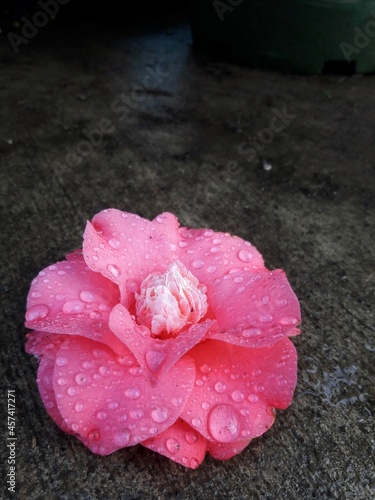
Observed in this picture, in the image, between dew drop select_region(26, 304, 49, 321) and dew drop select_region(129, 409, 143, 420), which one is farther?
dew drop select_region(26, 304, 49, 321)

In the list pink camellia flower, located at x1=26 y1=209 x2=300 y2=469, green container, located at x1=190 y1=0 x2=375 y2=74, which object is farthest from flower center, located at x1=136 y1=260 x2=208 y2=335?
green container, located at x1=190 y1=0 x2=375 y2=74

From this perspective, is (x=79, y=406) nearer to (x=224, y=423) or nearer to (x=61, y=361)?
(x=61, y=361)

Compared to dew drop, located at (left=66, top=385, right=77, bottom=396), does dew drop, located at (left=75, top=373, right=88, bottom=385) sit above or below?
above

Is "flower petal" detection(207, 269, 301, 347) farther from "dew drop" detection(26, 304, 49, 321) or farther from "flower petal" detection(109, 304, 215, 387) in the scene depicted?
"dew drop" detection(26, 304, 49, 321)

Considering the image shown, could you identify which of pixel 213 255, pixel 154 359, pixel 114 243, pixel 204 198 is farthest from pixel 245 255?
pixel 204 198

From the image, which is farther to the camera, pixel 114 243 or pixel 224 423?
pixel 114 243

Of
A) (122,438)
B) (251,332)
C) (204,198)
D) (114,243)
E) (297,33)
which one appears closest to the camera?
(122,438)

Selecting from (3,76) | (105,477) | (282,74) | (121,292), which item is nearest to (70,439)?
(105,477)

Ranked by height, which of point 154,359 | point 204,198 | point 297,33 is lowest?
point 204,198
